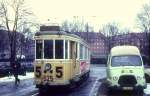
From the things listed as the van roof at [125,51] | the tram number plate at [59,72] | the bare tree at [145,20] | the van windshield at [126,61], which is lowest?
the tram number plate at [59,72]

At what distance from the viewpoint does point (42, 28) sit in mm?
26750

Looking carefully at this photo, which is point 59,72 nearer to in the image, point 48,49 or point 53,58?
point 53,58

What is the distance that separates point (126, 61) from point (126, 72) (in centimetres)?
110

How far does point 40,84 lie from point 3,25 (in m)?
42.2

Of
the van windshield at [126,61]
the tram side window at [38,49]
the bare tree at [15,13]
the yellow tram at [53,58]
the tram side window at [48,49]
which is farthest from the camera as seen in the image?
the bare tree at [15,13]

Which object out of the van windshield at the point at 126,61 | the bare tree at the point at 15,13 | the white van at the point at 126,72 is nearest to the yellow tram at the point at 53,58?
the white van at the point at 126,72

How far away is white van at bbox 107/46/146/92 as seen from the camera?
23656 millimetres

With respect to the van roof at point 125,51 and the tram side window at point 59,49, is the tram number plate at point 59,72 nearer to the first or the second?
the tram side window at point 59,49

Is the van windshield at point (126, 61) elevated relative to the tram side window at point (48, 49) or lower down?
lower down

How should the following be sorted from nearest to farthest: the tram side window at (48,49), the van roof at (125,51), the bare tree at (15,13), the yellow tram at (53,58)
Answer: the yellow tram at (53,58) < the van roof at (125,51) < the tram side window at (48,49) < the bare tree at (15,13)

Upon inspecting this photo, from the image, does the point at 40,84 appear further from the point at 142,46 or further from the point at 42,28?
the point at 142,46

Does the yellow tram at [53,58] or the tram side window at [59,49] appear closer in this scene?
the yellow tram at [53,58]

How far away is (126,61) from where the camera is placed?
24859 mm

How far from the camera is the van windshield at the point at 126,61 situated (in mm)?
24703
